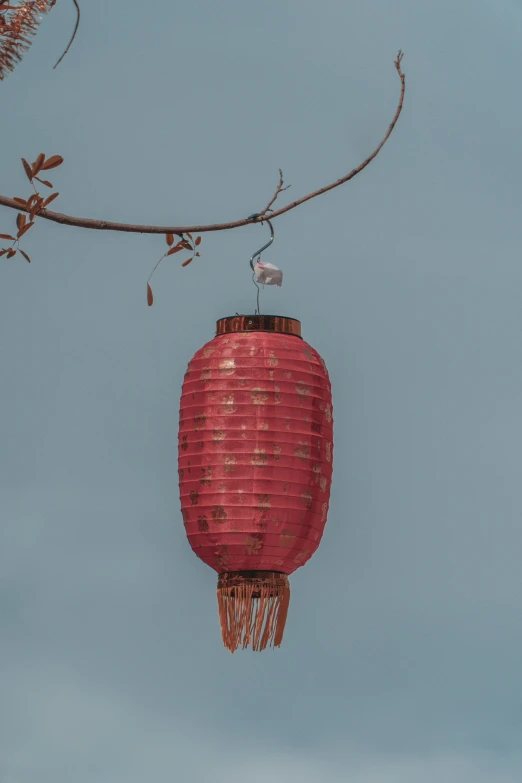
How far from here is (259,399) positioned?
4.92m

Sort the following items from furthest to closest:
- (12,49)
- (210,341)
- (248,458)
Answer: (210,341) < (248,458) < (12,49)

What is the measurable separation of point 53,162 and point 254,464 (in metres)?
1.80

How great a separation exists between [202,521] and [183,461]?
0.75 feet

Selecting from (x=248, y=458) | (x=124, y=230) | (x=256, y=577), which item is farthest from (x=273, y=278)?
(x=124, y=230)

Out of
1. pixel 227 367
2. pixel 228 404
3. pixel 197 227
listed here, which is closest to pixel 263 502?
pixel 228 404

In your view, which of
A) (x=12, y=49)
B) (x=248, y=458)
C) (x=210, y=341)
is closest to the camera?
(x=12, y=49)

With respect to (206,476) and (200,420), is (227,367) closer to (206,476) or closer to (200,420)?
(200,420)

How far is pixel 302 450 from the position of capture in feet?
16.2

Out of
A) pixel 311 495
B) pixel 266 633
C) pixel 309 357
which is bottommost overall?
pixel 266 633

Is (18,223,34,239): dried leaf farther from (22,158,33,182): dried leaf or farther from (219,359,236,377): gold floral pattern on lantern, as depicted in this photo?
(219,359,236,377): gold floral pattern on lantern

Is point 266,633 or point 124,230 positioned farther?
point 266,633

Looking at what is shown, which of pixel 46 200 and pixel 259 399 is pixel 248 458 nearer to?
pixel 259 399

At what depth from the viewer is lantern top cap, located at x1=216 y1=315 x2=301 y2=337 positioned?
513cm

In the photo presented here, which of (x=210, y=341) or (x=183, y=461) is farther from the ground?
(x=210, y=341)
